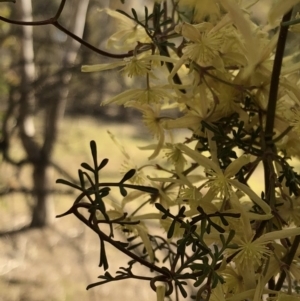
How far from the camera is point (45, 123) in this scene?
948 mm

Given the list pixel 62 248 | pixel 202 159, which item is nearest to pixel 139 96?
pixel 202 159

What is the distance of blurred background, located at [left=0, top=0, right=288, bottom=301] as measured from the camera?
78 centimetres

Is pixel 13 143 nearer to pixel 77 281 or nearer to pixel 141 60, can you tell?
pixel 77 281

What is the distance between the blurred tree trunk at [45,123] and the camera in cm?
85

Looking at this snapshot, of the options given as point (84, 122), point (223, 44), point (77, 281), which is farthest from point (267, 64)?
point (84, 122)

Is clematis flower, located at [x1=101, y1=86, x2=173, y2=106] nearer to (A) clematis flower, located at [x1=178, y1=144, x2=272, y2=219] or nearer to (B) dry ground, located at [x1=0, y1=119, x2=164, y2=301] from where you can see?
(A) clematis flower, located at [x1=178, y1=144, x2=272, y2=219]

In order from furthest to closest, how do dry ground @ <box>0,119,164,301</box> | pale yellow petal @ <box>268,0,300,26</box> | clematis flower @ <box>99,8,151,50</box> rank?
dry ground @ <box>0,119,164,301</box>, clematis flower @ <box>99,8,151,50</box>, pale yellow petal @ <box>268,0,300,26</box>

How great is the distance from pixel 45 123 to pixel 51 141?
4 cm

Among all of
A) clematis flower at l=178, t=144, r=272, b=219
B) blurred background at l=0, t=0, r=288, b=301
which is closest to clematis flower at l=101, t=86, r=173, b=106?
clematis flower at l=178, t=144, r=272, b=219

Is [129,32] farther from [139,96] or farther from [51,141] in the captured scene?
[51,141]

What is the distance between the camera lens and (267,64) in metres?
0.26

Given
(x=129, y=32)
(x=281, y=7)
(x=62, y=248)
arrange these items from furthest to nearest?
(x=62, y=248), (x=129, y=32), (x=281, y=7)

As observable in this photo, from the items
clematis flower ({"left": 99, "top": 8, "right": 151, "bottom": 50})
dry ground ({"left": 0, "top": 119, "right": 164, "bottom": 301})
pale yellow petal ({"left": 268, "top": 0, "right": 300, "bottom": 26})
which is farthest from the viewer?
dry ground ({"left": 0, "top": 119, "right": 164, "bottom": 301})

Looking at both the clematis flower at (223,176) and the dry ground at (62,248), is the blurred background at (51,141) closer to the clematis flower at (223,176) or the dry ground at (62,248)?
the dry ground at (62,248)
